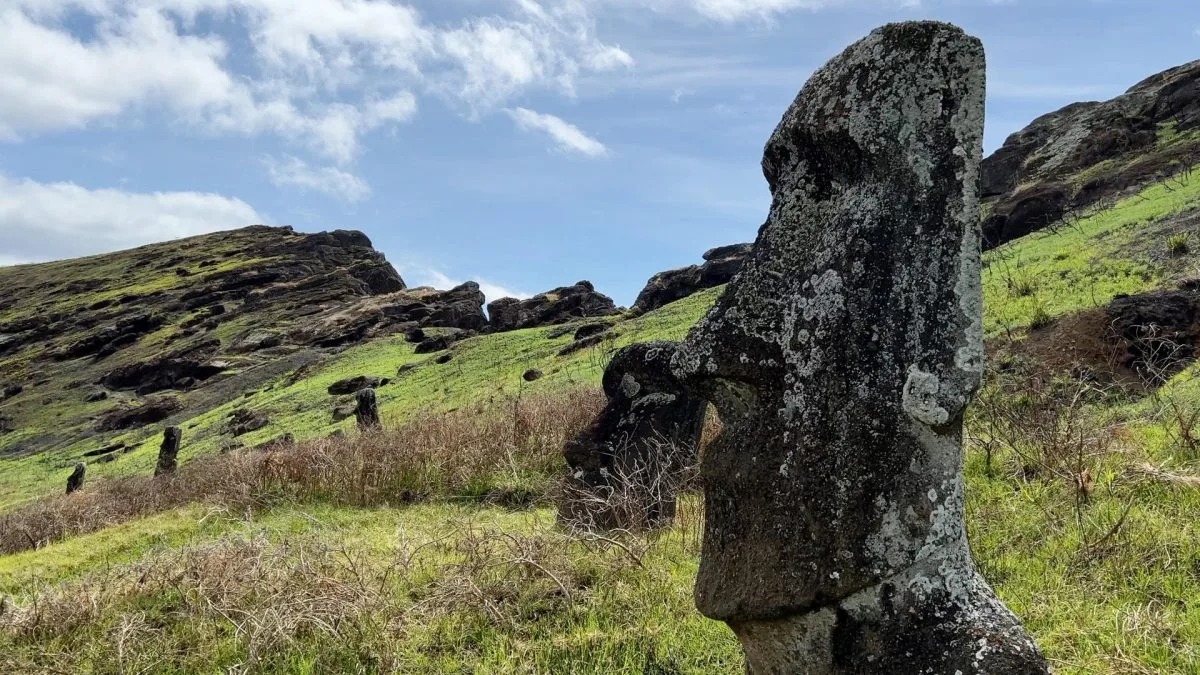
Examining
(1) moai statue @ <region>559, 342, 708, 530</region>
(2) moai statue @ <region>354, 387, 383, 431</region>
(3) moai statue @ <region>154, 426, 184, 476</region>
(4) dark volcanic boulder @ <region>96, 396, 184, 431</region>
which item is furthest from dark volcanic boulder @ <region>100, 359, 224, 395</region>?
(1) moai statue @ <region>559, 342, 708, 530</region>

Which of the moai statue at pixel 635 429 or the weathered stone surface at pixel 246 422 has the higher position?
the moai statue at pixel 635 429

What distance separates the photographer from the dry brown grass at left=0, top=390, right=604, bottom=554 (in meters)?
11.0

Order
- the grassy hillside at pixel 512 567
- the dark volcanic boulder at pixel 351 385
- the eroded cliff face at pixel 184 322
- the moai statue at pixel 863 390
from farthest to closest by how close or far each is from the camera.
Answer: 1. the eroded cliff face at pixel 184 322
2. the dark volcanic boulder at pixel 351 385
3. the grassy hillside at pixel 512 567
4. the moai statue at pixel 863 390

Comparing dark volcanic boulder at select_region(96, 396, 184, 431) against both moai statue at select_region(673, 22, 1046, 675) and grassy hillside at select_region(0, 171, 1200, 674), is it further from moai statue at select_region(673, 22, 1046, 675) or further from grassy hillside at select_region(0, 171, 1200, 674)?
moai statue at select_region(673, 22, 1046, 675)

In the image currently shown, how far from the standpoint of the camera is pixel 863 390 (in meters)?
2.55

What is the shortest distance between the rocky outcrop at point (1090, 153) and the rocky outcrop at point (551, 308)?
84.1ft

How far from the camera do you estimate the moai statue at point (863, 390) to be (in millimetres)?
2471

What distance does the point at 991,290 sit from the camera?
57.8 ft

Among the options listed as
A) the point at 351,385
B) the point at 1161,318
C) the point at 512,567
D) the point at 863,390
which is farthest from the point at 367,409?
the point at 351,385

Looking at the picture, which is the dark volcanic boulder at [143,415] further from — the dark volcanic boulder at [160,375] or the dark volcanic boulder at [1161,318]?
the dark volcanic boulder at [1161,318]

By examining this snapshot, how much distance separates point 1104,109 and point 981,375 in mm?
51797

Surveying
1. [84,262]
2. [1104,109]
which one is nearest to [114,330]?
Result: [84,262]

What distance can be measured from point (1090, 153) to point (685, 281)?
74.2 feet

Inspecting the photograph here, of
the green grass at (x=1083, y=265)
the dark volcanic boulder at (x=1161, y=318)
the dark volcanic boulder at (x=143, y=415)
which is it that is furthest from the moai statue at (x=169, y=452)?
the dark volcanic boulder at (x=143, y=415)
